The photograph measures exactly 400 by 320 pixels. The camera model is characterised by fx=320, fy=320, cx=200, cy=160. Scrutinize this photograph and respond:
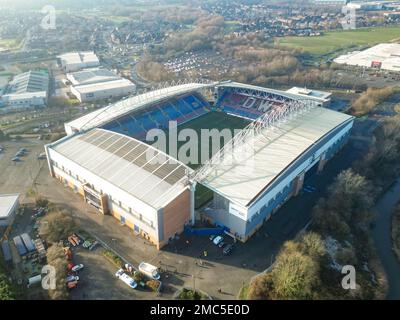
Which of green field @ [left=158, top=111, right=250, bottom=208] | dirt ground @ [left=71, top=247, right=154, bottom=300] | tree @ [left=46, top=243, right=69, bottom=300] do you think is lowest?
dirt ground @ [left=71, top=247, right=154, bottom=300]

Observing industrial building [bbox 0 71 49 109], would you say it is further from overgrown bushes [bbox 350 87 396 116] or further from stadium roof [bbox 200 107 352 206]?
overgrown bushes [bbox 350 87 396 116]

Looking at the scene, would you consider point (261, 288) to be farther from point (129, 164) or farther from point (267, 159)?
point (129, 164)

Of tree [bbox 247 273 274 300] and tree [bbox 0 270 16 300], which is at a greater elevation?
tree [bbox 0 270 16 300]

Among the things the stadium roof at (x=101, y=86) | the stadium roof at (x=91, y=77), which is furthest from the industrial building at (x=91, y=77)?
the stadium roof at (x=101, y=86)

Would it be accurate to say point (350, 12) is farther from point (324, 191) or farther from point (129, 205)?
point (129, 205)

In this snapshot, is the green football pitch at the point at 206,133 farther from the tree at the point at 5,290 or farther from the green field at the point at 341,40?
the green field at the point at 341,40

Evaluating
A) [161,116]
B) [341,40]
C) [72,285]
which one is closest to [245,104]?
[161,116]

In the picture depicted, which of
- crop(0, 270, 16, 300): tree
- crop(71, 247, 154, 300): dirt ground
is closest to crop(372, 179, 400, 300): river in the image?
crop(71, 247, 154, 300): dirt ground
